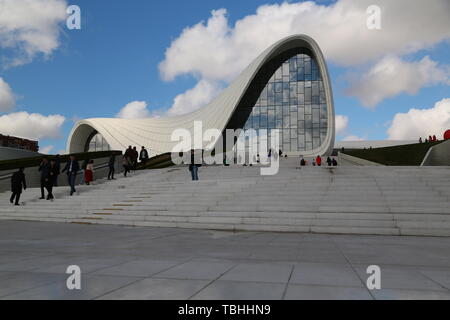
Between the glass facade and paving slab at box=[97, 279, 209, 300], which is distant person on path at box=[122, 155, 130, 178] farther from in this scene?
the glass facade

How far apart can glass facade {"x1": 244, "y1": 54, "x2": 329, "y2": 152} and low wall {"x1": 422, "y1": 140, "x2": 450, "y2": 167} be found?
20578mm

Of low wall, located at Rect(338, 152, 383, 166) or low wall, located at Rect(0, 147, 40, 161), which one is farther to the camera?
low wall, located at Rect(0, 147, 40, 161)

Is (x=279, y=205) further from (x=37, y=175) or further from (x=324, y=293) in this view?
(x=37, y=175)

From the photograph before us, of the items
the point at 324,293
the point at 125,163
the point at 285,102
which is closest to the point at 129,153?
the point at 125,163

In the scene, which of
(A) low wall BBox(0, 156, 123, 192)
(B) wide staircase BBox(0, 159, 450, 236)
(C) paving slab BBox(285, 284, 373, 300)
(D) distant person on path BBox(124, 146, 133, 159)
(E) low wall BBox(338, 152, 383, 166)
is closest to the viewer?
(C) paving slab BBox(285, 284, 373, 300)

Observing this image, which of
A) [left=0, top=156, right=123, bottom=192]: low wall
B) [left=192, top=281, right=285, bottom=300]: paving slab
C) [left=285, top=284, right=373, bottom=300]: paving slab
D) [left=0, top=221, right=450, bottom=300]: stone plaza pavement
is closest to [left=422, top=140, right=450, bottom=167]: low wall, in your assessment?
[left=0, top=221, right=450, bottom=300]: stone plaza pavement

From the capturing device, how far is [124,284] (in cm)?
321

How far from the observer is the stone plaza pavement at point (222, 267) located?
2936mm

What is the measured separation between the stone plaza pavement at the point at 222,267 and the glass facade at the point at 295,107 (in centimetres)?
3543

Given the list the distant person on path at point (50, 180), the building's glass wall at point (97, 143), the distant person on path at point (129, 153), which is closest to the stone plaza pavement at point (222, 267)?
the distant person on path at point (50, 180)

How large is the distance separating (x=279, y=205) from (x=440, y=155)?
14.9 metres

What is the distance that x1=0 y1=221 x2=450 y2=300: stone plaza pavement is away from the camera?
9.63ft

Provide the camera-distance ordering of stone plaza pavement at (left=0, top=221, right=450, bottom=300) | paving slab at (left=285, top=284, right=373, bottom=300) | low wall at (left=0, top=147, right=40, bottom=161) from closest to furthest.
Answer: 1. paving slab at (left=285, top=284, right=373, bottom=300)
2. stone plaza pavement at (left=0, top=221, right=450, bottom=300)
3. low wall at (left=0, top=147, right=40, bottom=161)

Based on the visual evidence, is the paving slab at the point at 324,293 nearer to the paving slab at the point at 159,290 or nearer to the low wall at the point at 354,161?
the paving slab at the point at 159,290
